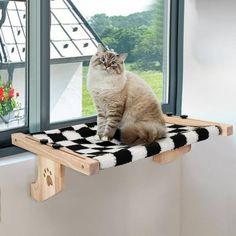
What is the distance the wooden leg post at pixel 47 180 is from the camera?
147 centimetres

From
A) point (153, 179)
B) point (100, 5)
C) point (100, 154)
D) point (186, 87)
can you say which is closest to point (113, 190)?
point (153, 179)

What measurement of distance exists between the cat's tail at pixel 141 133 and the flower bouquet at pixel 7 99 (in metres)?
0.45

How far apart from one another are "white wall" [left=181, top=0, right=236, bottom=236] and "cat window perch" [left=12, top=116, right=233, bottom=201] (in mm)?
268

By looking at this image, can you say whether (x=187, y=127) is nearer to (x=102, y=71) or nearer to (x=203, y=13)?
(x=102, y=71)

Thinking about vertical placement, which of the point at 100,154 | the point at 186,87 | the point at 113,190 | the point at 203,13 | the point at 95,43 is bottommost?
the point at 113,190

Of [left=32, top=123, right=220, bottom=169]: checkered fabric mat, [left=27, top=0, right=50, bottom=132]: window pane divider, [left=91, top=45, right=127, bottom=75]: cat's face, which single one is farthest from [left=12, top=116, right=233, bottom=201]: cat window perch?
[left=91, top=45, right=127, bottom=75]: cat's face

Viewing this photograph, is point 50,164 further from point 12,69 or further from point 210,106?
point 210,106

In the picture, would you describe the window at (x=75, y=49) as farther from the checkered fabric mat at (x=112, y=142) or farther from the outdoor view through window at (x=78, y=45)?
the checkered fabric mat at (x=112, y=142)

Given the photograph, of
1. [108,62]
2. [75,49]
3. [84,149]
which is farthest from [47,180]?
[75,49]

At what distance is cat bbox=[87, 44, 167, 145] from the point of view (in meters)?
1.63

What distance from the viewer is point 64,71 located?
6.09 ft

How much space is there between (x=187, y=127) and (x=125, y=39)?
0.55 m

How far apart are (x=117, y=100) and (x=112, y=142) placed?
0.53 ft

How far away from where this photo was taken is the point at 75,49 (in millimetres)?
1878
